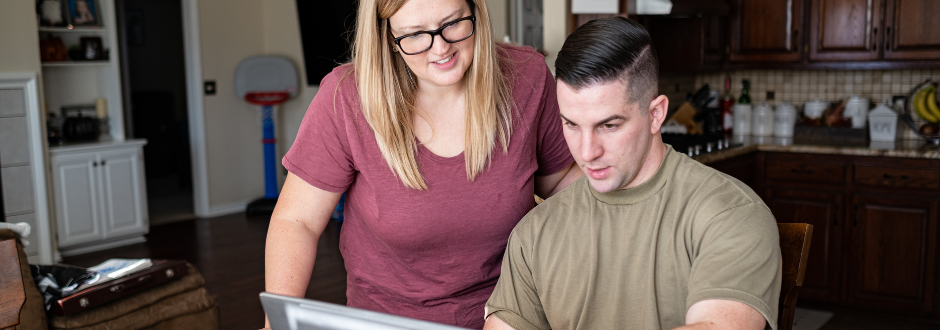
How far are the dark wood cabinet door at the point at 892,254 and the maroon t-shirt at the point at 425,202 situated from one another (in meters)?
2.87

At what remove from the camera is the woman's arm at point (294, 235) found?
1.34 metres

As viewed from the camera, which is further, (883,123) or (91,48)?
(91,48)

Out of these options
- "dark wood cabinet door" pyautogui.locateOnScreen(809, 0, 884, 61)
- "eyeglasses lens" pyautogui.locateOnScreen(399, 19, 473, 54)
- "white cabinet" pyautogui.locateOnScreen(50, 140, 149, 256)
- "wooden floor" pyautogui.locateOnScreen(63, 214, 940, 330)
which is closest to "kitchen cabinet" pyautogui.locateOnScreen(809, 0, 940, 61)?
"dark wood cabinet door" pyautogui.locateOnScreen(809, 0, 884, 61)

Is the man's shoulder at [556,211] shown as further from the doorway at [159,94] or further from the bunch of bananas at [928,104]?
the doorway at [159,94]

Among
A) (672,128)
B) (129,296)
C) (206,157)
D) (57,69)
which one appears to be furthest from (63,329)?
(206,157)

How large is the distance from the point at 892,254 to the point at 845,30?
1.20 metres

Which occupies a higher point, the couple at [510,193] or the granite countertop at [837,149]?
the couple at [510,193]

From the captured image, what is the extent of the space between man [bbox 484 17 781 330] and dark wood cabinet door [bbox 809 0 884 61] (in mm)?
3318

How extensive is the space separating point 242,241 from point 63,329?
10.7ft

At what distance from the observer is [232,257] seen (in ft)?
16.3

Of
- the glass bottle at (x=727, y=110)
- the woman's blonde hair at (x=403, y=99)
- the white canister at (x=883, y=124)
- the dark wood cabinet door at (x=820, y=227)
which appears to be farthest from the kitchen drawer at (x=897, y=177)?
the woman's blonde hair at (x=403, y=99)

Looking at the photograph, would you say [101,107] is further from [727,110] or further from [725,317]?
[725,317]

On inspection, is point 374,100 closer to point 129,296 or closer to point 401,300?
point 401,300

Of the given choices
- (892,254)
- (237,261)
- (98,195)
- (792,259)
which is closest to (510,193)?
(792,259)
